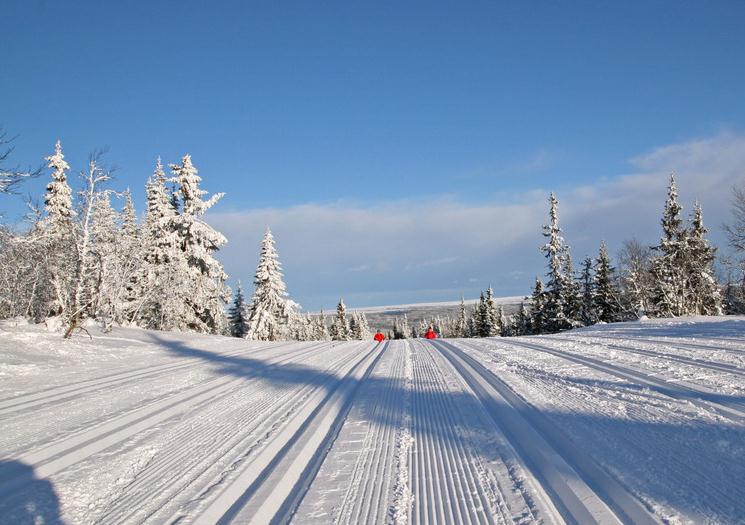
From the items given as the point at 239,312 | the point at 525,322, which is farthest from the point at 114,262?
the point at 525,322

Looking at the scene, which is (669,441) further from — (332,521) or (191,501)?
(191,501)

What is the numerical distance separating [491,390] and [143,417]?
448 centimetres

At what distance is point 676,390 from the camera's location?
531 centimetres

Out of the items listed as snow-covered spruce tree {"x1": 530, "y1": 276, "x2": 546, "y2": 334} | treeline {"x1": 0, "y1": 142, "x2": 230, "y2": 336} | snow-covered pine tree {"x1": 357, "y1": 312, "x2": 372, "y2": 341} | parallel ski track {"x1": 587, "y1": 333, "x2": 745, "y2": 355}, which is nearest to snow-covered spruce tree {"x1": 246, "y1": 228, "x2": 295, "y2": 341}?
treeline {"x1": 0, "y1": 142, "x2": 230, "y2": 336}

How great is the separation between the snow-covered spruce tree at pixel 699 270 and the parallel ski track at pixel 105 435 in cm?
3545

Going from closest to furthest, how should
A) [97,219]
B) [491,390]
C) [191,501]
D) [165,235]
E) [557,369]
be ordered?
1. [191,501]
2. [491,390]
3. [557,369]
4. [97,219]
5. [165,235]

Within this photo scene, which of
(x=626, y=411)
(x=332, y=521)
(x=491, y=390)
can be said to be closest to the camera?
(x=332, y=521)

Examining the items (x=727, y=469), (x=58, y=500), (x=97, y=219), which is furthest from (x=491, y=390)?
(x=97, y=219)

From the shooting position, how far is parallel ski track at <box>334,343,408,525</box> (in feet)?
9.25

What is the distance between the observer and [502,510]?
9.04 feet

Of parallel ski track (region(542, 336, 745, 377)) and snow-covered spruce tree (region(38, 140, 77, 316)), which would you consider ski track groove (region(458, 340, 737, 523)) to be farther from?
snow-covered spruce tree (region(38, 140, 77, 316))

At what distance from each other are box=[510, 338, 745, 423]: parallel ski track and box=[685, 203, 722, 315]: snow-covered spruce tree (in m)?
30.2

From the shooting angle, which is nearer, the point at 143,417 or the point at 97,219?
the point at 143,417

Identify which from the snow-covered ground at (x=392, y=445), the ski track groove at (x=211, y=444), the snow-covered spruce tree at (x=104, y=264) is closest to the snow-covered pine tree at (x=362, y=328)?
the snow-covered spruce tree at (x=104, y=264)
